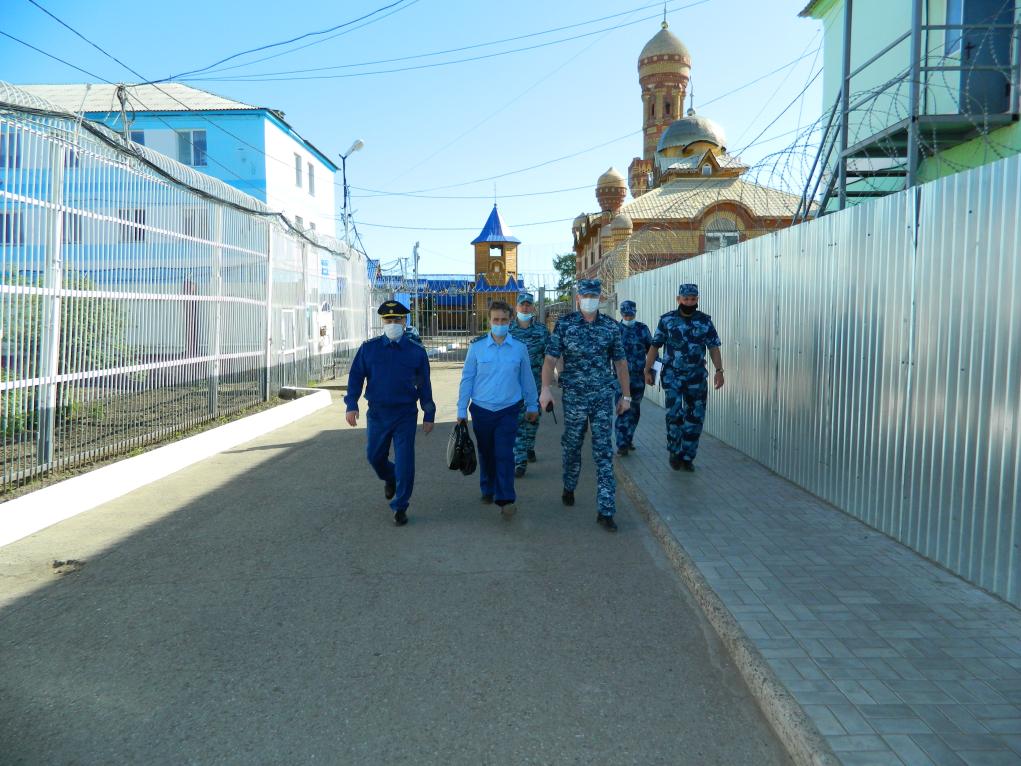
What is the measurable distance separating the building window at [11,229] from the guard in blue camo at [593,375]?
14.6 feet

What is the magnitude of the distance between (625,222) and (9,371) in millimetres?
28046

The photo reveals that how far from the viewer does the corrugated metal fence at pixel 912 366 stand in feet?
14.9

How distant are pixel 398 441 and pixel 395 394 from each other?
→ 376 mm

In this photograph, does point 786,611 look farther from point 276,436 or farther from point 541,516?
point 276,436

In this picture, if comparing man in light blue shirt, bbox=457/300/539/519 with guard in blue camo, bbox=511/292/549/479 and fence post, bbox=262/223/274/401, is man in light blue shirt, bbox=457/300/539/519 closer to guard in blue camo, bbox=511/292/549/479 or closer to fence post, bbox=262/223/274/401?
guard in blue camo, bbox=511/292/549/479

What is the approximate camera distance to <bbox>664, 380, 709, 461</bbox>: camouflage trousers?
8.44 meters

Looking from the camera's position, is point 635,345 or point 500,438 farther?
point 635,345

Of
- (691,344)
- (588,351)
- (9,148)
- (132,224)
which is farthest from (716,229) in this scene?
(9,148)

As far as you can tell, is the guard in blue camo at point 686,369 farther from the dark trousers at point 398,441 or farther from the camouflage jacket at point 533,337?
the dark trousers at point 398,441

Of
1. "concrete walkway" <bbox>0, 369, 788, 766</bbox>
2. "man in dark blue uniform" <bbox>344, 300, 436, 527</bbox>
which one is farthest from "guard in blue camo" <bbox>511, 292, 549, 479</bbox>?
"man in dark blue uniform" <bbox>344, 300, 436, 527</bbox>

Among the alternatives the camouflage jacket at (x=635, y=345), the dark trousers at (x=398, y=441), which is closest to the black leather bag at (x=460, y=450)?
the dark trousers at (x=398, y=441)

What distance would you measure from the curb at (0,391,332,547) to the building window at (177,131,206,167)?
1061 inches

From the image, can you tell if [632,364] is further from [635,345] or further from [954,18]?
[954,18]

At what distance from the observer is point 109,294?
28.1 feet
